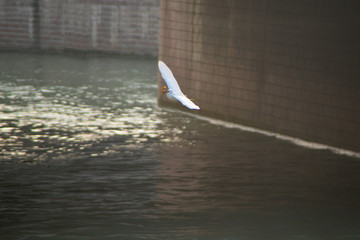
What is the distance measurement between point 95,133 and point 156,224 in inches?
217

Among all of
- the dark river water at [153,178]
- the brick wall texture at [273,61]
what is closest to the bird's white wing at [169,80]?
the dark river water at [153,178]

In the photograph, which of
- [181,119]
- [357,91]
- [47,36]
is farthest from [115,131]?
[47,36]

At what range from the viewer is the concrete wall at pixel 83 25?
27125mm

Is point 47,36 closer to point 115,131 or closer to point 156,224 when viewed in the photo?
point 115,131

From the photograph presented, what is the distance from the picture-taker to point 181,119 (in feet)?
52.2

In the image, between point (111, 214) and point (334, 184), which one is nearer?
point (111, 214)

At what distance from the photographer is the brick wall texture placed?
43.2 feet

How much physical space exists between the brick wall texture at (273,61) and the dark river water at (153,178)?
0.55 m

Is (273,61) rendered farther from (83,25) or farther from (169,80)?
(83,25)

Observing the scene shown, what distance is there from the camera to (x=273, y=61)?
1466 cm

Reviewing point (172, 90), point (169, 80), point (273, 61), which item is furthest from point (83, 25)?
point (172, 90)

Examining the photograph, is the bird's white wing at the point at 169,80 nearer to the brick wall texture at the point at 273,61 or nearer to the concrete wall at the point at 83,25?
the brick wall texture at the point at 273,61

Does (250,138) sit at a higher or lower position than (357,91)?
lower

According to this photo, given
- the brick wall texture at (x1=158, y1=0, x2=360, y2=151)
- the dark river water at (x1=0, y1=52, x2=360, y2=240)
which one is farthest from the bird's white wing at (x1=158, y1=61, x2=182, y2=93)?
the brick wall texture at (x1=158, y1=0, x2=360, y2=151)
